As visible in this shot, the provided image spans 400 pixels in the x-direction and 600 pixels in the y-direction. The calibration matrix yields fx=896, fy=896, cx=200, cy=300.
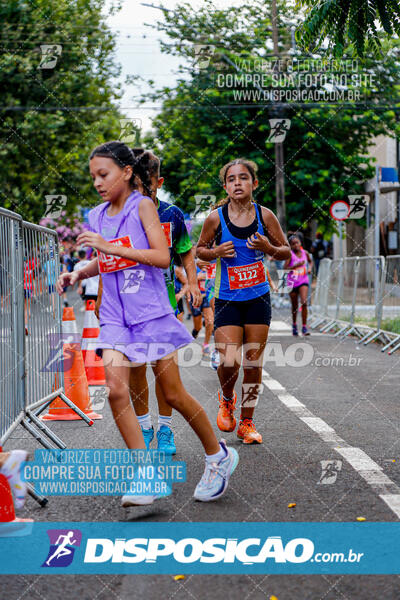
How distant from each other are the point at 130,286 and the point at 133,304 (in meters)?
0.09

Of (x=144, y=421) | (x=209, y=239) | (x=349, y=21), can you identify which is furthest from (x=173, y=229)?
(x=349, y=21)

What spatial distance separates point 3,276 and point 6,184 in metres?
25.0

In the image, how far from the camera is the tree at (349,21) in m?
7.43

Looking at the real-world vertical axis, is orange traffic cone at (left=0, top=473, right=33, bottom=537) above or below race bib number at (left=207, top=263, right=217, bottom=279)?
below

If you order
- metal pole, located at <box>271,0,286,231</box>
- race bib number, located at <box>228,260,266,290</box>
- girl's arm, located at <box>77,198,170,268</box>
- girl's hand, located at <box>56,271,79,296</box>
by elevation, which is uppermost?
metal pole, located at <box>271,0,286,231</box>

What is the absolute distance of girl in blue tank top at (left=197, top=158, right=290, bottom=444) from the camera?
19.1 ft

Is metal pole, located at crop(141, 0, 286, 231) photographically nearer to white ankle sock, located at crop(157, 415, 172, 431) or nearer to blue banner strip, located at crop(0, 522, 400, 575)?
white ankle sock, located at crop(157, 415, 172, 431)

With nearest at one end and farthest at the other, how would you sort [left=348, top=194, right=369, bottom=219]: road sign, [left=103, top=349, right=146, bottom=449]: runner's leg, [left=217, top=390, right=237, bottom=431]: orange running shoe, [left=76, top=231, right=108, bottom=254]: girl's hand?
[left=76, top=231, right=108, bottom=254]: girl's hand < [left=103, top=349, right=146, bottom=449]: runner's leg < [left=217, top=390, right=237, bottom=431]: orange running shoe < [left=348, top=194, right=369, bottom=219]: road sign

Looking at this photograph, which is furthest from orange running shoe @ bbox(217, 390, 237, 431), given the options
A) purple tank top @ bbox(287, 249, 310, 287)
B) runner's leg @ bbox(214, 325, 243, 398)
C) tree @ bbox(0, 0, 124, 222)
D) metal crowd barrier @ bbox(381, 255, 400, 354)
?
tree @ bbox(0, 0, 124, 222)

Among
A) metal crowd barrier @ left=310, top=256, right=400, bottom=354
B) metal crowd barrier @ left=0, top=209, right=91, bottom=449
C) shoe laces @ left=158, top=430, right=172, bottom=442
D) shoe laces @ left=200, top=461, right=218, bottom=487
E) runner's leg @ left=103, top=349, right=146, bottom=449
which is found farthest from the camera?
metal crowd barrier @ left=310, top=256, right=400, bottom=354

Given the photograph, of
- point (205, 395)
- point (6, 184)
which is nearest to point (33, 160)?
point (6, 184)

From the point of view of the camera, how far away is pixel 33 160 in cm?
2930

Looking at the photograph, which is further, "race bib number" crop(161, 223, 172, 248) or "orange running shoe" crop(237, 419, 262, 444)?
"orange running shoe" crop(237, 419, 262, 444)

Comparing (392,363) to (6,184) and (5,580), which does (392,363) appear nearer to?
(5,580)
